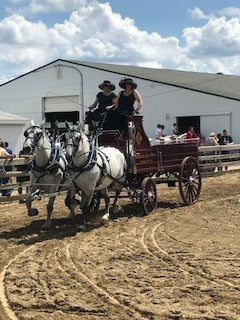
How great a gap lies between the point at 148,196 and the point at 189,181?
6.00 feet

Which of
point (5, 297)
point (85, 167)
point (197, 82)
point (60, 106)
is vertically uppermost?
point (197, 82)

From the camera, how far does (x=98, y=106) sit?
1147cm

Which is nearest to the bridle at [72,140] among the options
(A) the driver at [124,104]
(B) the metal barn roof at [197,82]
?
(A) the driver at [124,104]

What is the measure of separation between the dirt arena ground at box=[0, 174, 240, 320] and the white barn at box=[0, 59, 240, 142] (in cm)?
2192

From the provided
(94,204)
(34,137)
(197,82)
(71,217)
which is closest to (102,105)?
(94,204)

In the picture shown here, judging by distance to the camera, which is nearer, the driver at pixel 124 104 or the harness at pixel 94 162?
the harness at pixel 94 162

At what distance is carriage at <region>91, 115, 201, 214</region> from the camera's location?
11.1m

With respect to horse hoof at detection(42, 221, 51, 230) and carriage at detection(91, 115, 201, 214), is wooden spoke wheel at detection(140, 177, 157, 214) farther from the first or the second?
horse hoof at detection(42, 221, 51, 230)

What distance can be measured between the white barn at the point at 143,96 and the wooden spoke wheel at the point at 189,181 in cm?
1916

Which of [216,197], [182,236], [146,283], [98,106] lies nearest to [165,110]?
[216,197]

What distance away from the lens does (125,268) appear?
6867 millimetres

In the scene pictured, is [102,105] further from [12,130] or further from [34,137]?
[12,130]

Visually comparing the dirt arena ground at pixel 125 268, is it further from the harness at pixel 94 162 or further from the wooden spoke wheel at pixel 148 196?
the harness at pixel 94 162

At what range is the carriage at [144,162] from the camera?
36.5 feet
